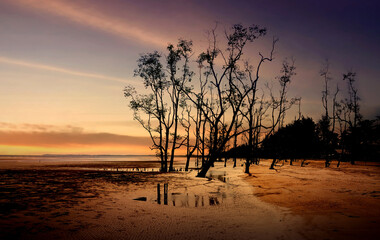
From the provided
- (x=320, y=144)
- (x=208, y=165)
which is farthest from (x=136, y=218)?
(x=320, y=144)

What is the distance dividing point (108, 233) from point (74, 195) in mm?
8044

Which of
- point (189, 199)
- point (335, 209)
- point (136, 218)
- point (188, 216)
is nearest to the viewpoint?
point (136, 218)

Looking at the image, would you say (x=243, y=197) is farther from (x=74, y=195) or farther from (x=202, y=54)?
(x=202, y=54)

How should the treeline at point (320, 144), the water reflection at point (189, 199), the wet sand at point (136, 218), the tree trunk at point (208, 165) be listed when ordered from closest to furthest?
the wet sand at point (136, 218), the water reflection at point (189, 199), the tree trunk at point (208, 165), the treeline at point (320, 144)

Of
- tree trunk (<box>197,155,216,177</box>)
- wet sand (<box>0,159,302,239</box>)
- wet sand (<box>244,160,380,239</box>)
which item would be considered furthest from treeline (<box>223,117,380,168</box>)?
wet sand (<box>0,159,302,239</box>)

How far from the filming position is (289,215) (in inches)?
414

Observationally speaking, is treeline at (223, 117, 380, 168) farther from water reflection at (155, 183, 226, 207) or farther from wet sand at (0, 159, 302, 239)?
wet sand at (0, 159, 302, 239)

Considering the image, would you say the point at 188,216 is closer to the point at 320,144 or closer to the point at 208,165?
the point at 208,165

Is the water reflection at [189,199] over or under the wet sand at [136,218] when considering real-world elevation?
under

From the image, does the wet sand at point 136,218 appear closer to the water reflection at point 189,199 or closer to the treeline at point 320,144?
the water reflection at point 189,199

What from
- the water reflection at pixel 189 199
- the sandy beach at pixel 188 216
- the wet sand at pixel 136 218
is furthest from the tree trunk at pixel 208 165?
the wet sand at pixel 136 218

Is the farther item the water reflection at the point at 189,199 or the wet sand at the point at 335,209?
the water reflection at the point at 189,199

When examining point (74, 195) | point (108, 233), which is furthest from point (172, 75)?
point (108, 233)

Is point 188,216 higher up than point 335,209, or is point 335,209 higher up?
point 335,209
